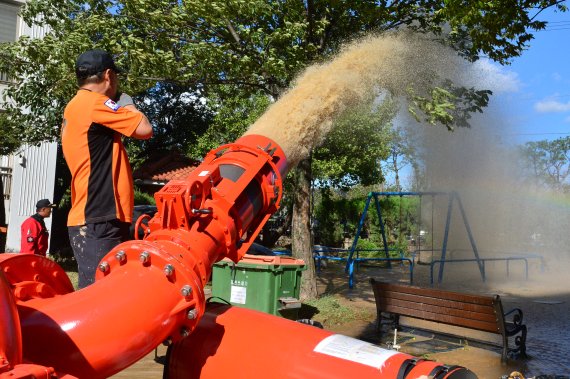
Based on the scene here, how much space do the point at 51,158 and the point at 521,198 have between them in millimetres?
18560

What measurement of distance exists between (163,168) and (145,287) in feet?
57.1

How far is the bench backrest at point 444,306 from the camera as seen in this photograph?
6707 mm

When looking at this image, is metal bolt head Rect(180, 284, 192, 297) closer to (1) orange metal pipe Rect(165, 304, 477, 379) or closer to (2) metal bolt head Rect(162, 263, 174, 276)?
(2) metal bolt head Rect(162, 263, 174, 276)

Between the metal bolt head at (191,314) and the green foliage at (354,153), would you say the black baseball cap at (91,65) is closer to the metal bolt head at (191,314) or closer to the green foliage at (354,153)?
the metal bolt head at (191,314)

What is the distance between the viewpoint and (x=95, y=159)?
2787mm

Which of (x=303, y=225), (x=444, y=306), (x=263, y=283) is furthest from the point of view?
(x=303, y=225)

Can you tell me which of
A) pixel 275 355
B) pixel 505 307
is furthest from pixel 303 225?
pixel 275 355

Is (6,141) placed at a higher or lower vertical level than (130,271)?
higher

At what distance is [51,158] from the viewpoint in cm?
1634

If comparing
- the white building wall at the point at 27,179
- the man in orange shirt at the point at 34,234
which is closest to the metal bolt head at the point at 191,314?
the man in orange shirt at the point at 34,234

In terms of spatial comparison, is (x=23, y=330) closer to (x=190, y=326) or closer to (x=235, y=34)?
(x=190, y=326)

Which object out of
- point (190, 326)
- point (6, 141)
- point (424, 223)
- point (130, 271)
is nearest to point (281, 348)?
point (190, 326)

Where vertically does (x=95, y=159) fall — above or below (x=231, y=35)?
below

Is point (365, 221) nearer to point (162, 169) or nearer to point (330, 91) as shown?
point (162, 169)
